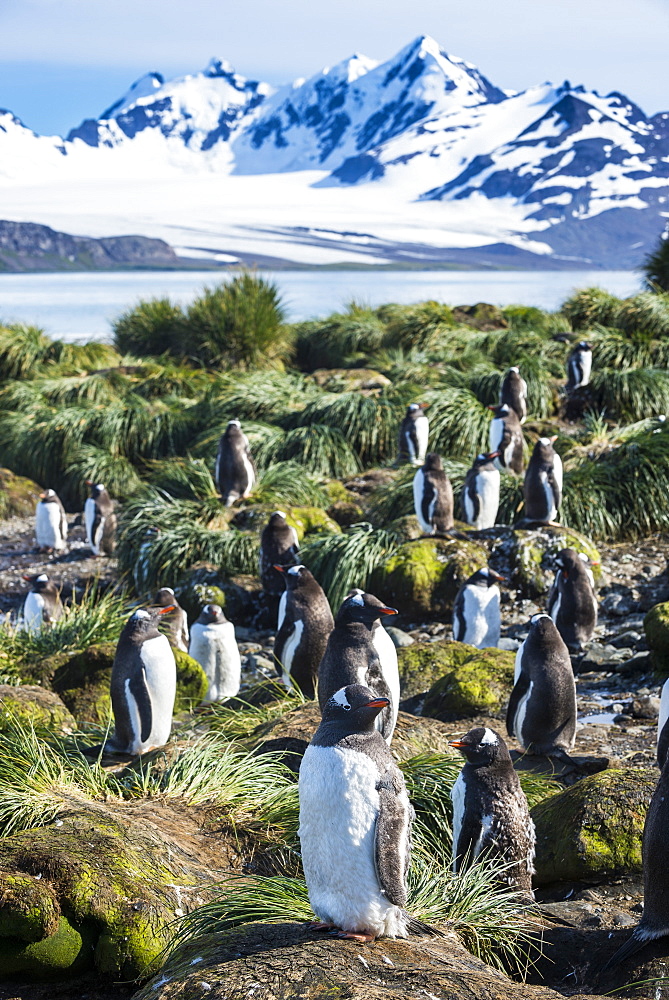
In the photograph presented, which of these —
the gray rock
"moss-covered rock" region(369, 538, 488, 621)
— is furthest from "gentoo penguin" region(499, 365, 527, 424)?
the gray rock

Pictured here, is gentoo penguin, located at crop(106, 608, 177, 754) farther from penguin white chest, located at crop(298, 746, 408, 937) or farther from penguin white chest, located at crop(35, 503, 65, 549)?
penguin white chest, located at crop(35, 503, 65, 549)

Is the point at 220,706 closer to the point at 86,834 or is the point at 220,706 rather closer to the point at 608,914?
the point at 86,834

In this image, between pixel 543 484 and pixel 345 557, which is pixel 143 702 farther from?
pixel 543 484

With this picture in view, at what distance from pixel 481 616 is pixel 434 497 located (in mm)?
1973

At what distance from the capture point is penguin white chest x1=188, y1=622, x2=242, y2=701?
287 inches

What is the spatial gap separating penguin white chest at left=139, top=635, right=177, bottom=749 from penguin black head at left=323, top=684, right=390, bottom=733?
8.92ft

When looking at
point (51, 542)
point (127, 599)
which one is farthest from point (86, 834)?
point (51, 542)

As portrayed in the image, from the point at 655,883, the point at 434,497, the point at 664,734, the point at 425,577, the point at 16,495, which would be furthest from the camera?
the point at 16,495

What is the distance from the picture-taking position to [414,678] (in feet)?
22.0

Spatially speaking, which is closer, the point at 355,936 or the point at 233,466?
the point at 355,936

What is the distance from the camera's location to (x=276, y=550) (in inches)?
357

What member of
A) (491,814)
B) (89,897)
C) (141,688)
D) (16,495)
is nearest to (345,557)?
(141,688)

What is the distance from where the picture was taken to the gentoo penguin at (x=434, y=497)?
9367mm

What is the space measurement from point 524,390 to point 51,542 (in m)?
6.13
